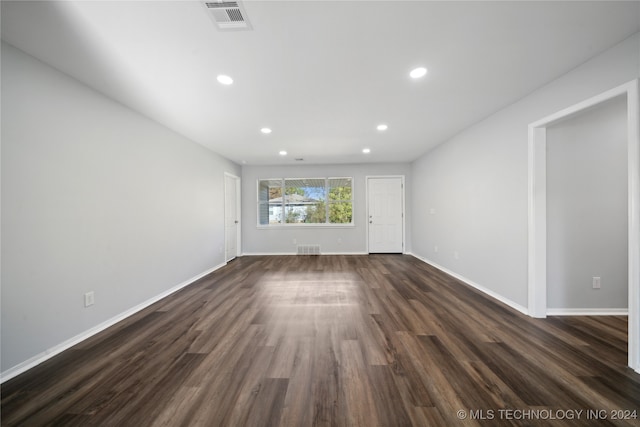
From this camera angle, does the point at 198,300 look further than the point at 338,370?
Yes

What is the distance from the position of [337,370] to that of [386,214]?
4719 millimetres

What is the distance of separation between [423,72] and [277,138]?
2.39m

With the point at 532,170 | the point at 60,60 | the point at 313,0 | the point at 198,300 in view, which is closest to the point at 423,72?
the point at 313,0

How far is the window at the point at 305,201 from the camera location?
19.3ft

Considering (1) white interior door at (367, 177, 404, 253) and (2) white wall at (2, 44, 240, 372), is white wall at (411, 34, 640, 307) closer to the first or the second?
(1) white interior door at (367, 177, 404, 253)

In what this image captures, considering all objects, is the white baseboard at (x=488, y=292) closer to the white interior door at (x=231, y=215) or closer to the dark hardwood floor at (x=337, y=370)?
the dark hardwood floor at (x=337, y=370)

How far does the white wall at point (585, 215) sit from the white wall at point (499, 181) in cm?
26

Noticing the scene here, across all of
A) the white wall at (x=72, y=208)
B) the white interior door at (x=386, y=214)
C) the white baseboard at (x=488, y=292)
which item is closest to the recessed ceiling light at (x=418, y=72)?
the white baseboard at (x=488, y=292)

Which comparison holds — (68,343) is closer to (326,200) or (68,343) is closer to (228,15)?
(228,15)

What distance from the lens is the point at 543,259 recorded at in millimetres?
2309

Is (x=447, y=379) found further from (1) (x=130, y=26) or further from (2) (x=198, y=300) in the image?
(1) (x=130, y=26)

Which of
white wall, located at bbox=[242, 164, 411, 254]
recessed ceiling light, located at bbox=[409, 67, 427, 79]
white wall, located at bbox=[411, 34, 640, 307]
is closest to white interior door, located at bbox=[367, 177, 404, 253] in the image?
white wall, located at bbox=[242, 164, 411, 254]

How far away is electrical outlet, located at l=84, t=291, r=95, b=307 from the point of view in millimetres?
2033

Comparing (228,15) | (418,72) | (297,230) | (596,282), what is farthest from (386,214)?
(228,15)
